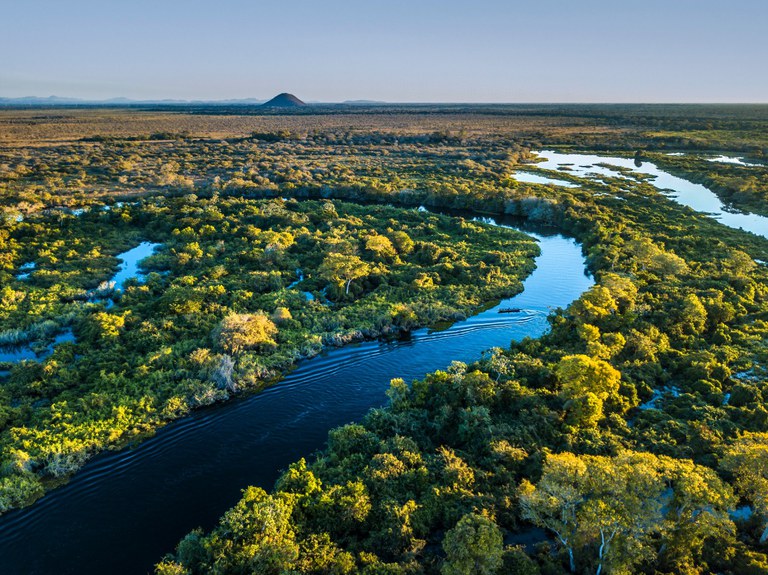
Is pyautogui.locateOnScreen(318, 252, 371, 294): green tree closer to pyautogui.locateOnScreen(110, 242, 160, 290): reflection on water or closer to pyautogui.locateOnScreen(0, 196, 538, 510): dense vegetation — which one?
pyautogui.locateOnScreen(0, 196, 538, 510): dense vegetation

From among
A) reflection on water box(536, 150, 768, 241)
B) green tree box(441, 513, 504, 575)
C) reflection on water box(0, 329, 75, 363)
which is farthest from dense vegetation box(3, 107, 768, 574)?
reflection on water box(536, 150, 768, 241)

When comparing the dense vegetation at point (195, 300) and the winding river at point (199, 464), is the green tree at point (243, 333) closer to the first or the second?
the dense vegetation at point (195, 300)

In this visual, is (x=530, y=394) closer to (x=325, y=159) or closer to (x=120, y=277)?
(x=120, y=277)

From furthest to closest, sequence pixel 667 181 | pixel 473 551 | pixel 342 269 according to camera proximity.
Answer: pixel 667 181 → pixel 342 269 → pixel 473 551

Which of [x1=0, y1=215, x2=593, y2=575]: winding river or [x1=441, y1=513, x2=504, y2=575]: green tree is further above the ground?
[x1=441, y1=513, x2=504, y2=575]: green tree

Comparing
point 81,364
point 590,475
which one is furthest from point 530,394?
point 81,364

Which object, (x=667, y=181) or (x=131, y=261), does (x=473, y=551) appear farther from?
(x=667, y=181)

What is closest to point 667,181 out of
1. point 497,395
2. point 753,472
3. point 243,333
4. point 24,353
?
point 497,395

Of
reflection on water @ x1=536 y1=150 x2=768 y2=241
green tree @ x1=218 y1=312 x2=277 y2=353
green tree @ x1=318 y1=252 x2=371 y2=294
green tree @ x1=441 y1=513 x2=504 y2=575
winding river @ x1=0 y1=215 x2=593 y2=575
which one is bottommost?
winding river @ x1=0 y1=215 x2=593 y2=575
